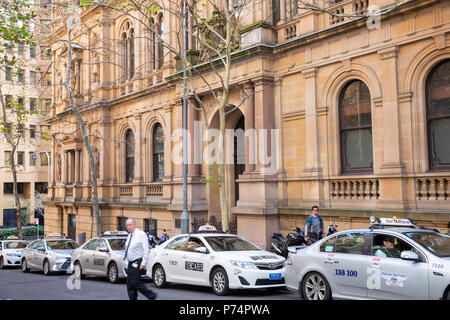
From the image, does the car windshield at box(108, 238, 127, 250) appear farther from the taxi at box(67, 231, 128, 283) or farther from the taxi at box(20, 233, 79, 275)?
the taxi at box(20, 233, 79, 275)

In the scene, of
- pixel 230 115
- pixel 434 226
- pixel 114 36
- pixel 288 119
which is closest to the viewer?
pixel 434 226

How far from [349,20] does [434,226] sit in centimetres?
702

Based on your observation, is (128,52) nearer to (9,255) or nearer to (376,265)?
(9,255)

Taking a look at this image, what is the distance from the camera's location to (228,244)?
12758 mm

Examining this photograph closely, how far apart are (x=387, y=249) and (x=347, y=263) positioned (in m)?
0.79

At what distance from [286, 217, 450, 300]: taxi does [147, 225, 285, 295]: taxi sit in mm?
1154

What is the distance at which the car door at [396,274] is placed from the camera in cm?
822

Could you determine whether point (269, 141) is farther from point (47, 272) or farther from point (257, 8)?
point (47, 272)

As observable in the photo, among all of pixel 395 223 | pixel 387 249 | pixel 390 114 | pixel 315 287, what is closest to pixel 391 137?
pixel 390 114

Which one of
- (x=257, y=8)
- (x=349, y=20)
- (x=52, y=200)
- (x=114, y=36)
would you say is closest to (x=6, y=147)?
(x=52, y=200)

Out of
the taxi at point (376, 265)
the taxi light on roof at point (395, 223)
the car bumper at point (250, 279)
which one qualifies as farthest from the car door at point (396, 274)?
the car bumper at point (250, 279)

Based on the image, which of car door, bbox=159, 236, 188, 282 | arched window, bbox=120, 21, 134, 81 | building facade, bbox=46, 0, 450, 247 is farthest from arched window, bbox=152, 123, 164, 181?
car door, bbox=159, 236, 188, 282

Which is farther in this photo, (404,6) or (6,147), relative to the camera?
(6,147)

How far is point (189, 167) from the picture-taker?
74.3 ft
